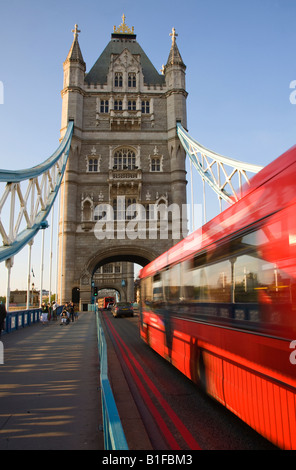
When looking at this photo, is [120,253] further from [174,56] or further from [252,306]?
[252,306]

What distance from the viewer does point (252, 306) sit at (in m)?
3.74

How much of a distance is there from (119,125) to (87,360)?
3175cm

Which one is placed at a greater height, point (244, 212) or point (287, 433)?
point (244, 212)

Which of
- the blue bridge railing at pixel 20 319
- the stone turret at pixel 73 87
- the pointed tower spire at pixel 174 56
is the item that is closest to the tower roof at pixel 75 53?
the stone turret at pixel 73 87

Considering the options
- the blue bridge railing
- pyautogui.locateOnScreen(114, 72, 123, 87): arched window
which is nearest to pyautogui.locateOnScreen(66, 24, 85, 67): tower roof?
pyautogui.locateOnScreen(114, 72, 123, 87): arched window

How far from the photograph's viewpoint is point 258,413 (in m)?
3.47

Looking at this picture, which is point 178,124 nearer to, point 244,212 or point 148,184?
point 148,184

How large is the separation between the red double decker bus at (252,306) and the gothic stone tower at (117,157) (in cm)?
2829

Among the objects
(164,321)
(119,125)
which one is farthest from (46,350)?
(119,125)

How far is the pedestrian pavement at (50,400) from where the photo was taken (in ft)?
12.9

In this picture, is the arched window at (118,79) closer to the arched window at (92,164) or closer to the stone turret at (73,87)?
the stone turret at (73,87)

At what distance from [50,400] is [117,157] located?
108ft

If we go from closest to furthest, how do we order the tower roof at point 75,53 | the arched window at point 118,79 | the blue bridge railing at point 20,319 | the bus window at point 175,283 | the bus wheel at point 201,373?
1. the bus wheel at point 201,373
2. the bus window at point 175,283
3. the blue bridge railing at point 20,319
4. the tower roof at point 75,53
5. the arched window at point 118,79

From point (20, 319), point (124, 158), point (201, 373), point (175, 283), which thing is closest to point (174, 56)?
point (124, 158)
